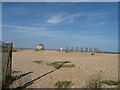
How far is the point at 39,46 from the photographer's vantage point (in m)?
60.0

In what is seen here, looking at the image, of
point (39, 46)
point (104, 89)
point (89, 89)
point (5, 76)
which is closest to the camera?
point (89, 89)

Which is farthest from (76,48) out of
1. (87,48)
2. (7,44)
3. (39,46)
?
(7,44)

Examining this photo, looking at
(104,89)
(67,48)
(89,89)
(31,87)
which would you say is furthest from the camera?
(67,48)

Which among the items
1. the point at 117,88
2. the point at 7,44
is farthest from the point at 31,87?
the point at 117,88

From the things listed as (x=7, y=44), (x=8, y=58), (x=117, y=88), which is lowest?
(x=117, y=88)

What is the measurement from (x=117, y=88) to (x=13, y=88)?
412cm

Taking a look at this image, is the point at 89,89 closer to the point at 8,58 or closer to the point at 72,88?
the point at 72,88

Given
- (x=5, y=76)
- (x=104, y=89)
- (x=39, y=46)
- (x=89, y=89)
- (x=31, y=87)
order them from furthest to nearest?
(x=39, y=46) → (x=5, y=76) → (x=31, y=87) → (x=104, y=89) → (x=89, y=89)

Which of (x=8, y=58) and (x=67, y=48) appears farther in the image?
(x=67, y=48)

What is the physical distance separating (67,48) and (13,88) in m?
45.0

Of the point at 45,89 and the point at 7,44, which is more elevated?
the point at 7,44

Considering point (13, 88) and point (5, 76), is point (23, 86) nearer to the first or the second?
point (13, 88)

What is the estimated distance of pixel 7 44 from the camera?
23.3ft

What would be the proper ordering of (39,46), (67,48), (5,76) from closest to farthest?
(5,76)
(67,48)
(39,46)
